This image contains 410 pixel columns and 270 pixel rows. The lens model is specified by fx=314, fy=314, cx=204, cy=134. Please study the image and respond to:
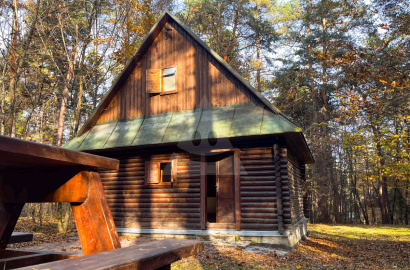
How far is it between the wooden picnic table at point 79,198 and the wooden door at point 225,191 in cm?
817

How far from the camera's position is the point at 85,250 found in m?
2.29

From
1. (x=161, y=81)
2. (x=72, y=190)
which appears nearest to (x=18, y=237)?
(x=72, y=190)

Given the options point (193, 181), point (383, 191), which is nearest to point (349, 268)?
point (193, 181)

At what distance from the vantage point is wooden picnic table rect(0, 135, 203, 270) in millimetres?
2010

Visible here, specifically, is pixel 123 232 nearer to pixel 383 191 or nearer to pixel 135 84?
pixel 135 84

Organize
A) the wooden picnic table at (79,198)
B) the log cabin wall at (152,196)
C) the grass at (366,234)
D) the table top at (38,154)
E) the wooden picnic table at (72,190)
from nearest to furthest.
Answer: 1. the table top at (38,154)
2. the wooden picnic table at (79,198)
3. the wooden picnic table at (72,190)
4. the log cabin wall at (152,196)
5. the grass at (366,234)

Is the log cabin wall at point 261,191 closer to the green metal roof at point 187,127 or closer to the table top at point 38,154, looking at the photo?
the green metal roof at point 187,127

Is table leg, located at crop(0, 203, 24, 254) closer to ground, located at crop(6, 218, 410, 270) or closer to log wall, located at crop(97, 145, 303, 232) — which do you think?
ground, located at crop(6, 218, 410, 270)

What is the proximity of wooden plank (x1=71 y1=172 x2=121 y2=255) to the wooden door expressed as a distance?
8673 mm

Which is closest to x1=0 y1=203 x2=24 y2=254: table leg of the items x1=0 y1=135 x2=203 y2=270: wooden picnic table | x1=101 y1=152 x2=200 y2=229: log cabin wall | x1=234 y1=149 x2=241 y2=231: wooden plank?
x1=0 y1=135 x2=203 y2=270: wooden picnic table

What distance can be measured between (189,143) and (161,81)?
128 inches

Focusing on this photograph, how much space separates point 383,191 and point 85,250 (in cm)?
2832

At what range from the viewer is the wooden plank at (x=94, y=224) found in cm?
229

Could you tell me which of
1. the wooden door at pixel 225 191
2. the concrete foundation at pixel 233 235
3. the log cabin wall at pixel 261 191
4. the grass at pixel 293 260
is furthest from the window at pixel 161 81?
the grass at pixel 293 260
